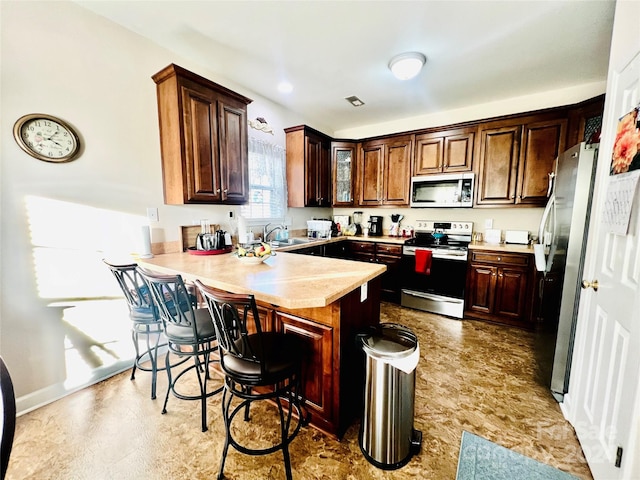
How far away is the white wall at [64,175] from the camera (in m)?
1.69

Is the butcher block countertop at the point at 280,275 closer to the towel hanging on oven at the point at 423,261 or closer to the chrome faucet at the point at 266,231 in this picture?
the chrome faucet at the point at 266,231

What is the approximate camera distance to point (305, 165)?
3762mm

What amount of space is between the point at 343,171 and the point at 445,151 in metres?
1.55

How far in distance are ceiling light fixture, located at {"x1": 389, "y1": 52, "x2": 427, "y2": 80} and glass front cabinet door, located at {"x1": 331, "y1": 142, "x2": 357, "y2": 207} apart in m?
1.75

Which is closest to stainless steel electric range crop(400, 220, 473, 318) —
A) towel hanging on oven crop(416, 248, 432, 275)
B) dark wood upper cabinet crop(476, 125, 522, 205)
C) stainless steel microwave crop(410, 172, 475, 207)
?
towel hanging on oven crop(416, 248, 432, 275)

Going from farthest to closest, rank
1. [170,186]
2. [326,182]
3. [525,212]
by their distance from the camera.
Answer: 1. [326,182]
2. [525,212]
3. [170,186]

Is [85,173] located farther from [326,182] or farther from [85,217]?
[326,182]

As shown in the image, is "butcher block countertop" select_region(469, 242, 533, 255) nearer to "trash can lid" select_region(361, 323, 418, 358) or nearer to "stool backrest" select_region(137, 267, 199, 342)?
"trash can lid" select_region(361, 323, 418, 358)

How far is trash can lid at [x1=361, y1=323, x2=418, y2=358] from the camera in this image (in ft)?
4.44

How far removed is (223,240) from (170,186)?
2.28 feet

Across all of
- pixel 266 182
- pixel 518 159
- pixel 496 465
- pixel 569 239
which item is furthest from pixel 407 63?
pixel 496 465

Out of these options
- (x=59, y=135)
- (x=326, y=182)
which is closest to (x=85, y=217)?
(x=59, y=135)

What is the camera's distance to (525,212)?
11.1 ft

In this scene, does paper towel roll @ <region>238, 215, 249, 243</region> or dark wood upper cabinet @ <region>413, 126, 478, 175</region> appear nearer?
paper towel roll @ <region>238, 215, 249, 243</region>
